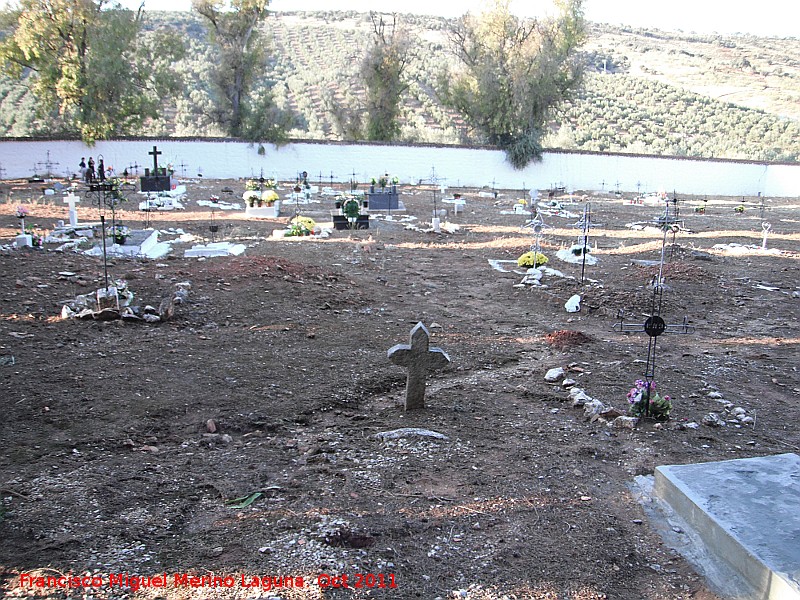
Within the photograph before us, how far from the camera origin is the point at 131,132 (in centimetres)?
3444

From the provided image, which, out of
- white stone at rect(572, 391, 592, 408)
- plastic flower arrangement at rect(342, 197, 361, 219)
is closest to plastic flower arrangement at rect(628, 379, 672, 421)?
white stone at rect(572, 391, 592, 408)

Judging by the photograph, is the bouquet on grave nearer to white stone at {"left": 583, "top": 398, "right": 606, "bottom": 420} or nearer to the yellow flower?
the yellow flower

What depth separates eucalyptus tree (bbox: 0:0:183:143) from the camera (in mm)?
30172

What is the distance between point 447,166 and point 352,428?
31.6 m

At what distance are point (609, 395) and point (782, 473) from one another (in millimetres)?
2237

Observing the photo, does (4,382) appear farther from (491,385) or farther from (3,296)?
(491,385)

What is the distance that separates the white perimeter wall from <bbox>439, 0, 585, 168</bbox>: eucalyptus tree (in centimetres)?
163

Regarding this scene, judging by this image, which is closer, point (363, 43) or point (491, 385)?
point (491, 385)

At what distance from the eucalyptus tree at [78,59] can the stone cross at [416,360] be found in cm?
2941

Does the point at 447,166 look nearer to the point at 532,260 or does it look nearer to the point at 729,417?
the point at 532,260

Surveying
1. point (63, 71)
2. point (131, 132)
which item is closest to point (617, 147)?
point (131, 132)

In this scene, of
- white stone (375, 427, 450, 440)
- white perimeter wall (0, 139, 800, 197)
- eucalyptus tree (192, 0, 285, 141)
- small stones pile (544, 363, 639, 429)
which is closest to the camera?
white stone (375, 427, 450, 440)

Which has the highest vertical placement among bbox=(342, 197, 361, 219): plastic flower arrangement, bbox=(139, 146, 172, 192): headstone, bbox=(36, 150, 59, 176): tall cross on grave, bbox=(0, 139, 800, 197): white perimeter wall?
bbox=(0, 139, 800, 197): white perimeter wall

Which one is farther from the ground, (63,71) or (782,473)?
(63,71)
